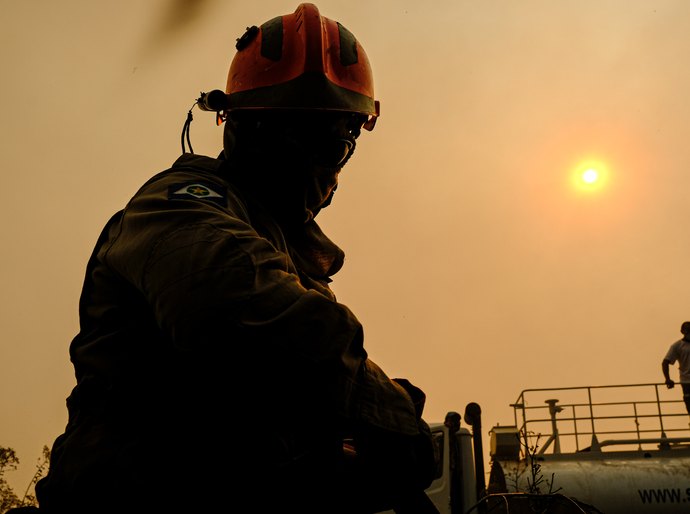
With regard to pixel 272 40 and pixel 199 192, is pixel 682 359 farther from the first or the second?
pixel 199 192

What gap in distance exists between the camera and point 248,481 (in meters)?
1.54

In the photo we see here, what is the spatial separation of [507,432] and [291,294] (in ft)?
44.0

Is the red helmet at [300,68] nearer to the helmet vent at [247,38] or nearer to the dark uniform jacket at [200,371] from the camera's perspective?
the helmet vent at [247,38]

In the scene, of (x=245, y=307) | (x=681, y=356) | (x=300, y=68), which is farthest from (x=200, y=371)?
(x=681, y=356)

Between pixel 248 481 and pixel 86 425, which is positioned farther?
pixel 86 425

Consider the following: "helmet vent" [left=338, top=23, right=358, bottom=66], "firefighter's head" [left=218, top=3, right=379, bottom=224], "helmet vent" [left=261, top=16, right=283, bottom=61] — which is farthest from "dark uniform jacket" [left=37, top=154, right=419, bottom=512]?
"helmet vent" [left=338, top=23, right=358, bottom=66]

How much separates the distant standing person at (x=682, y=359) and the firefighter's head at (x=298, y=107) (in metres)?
12.2

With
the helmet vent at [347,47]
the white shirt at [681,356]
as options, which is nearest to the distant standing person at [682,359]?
the white shirt at [681,356]

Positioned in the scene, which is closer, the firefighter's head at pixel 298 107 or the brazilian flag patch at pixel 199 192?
the brazilian flag patch at pixel 199 192

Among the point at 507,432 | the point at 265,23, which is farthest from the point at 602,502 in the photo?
the point at 265,23

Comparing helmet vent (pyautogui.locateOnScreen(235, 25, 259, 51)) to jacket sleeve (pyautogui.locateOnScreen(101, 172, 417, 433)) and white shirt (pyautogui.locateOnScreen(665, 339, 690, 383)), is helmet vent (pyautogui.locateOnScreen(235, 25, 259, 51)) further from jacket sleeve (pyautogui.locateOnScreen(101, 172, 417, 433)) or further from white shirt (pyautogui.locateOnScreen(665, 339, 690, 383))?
white shirt (pyautogui.locateOnScreen(665, 339, 690, 383))

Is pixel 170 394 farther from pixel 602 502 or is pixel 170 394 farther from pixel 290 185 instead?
pixel 602 502

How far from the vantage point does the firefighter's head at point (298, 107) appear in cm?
Answer: 223

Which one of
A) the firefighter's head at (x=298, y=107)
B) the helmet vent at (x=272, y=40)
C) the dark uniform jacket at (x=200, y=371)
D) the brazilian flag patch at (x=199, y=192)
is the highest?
the helmet vent at (x=272, y=40)
